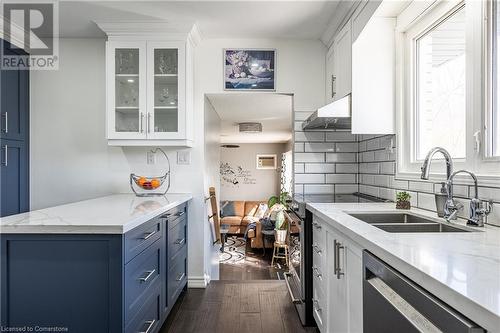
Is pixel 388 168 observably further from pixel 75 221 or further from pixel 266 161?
pixel 266 161

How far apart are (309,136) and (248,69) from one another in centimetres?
86

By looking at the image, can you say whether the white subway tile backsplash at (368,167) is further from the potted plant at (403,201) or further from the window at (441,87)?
the potted plant at (403,201)

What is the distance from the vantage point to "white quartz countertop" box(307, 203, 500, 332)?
60 cm

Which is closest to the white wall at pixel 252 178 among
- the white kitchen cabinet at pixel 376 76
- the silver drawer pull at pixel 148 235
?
the white kitchen cabinet at pixel 376 76

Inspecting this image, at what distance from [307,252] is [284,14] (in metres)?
1.83

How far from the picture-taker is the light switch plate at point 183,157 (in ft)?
9.95

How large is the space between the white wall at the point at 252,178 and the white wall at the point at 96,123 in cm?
568

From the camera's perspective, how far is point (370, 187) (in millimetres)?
2695

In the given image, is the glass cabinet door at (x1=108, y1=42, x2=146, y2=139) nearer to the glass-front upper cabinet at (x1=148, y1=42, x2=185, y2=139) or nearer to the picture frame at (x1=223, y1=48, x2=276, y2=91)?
the glass-front upper cabinet at (x1=148, y1=42, x2=185, y2=139)

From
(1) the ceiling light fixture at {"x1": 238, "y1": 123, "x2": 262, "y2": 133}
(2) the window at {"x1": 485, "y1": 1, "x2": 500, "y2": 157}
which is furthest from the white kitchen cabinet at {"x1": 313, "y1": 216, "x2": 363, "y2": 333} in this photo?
(1) the ceiling light fixture at {"x1": 238, "y1": 123, "x2": 262, "y2": 133}

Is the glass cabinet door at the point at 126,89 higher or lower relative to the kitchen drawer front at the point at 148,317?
higher

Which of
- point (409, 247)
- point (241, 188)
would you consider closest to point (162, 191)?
point (409, 247)

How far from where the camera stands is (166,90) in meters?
2.78

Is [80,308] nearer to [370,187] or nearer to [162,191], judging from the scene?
[162,191]
